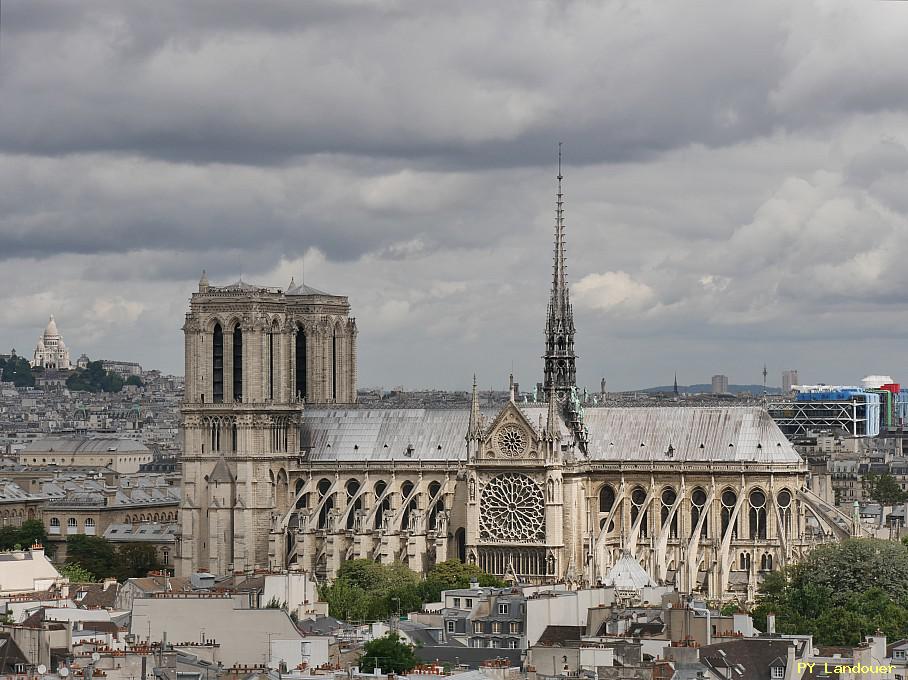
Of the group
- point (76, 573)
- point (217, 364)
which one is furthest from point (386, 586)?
point (217, 364)

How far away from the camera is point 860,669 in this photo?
78.5 metres

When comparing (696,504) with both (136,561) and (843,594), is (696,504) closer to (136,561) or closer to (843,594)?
(843,594)

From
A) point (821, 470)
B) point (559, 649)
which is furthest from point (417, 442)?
point (559, 649)

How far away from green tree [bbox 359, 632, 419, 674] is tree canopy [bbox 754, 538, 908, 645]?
19.6m

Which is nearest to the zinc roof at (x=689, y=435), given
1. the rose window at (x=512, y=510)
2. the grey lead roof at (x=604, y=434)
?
the grey lead roof at (x=604, y=434)

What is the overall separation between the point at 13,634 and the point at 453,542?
6076cm

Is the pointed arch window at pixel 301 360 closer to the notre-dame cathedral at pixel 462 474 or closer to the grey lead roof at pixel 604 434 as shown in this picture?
the notre-dame cathedral at pixel 462 474

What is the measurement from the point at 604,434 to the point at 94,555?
122 ft

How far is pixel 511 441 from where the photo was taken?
138m

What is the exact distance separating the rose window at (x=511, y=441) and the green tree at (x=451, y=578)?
634cm

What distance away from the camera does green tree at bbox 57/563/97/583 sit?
139m

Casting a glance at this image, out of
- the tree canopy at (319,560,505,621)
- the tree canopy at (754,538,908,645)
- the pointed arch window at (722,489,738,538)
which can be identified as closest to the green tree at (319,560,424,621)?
the tree canopy at (319,560,505,621)

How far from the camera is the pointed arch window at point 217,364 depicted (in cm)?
14850

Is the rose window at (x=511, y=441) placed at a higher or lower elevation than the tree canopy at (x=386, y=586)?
higher
